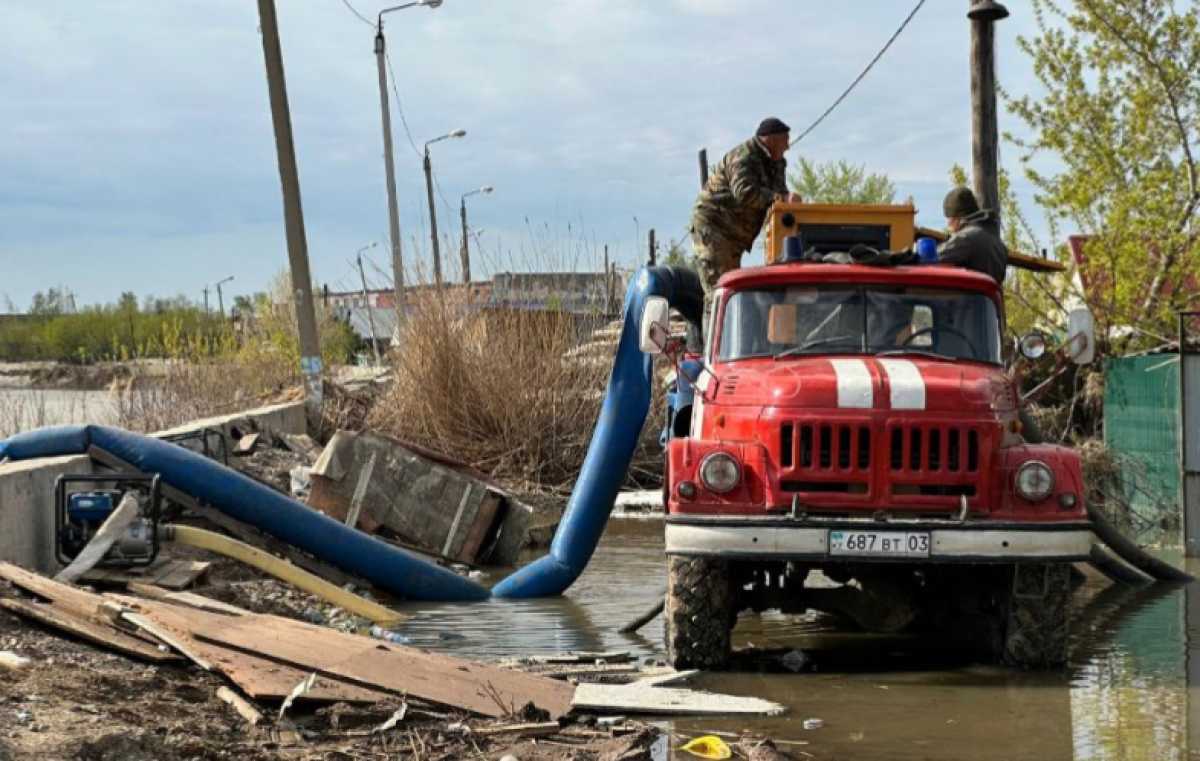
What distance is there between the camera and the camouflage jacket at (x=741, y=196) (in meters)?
11.9

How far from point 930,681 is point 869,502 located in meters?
0.97

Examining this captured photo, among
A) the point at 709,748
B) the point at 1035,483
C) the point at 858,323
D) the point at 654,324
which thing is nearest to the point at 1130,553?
the point at 858,323

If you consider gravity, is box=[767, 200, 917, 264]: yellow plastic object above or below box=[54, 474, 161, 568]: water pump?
above

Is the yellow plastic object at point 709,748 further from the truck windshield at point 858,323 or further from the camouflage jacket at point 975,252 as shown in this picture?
the camouflage jacket at point 975,252

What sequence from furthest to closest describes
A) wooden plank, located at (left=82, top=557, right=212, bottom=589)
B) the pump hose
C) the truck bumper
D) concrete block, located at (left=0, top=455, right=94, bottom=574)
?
the pump hose < wooden plank, located at (left=82, top=557, right=212, bottom=589) < concrete block, located at (left=0, top=455, right=94, bottom=574) < the truck bumper

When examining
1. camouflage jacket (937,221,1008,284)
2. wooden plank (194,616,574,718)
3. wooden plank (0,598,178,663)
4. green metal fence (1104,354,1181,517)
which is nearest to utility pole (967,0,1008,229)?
green metal fence (1104,354,1181,517)

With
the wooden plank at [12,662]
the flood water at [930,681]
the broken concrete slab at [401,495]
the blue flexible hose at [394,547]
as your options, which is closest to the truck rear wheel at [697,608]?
the flood water at [930,681]

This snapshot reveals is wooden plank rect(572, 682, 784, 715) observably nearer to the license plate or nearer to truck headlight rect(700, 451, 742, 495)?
the license plate

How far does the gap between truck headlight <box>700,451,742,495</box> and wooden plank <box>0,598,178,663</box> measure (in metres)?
2.80

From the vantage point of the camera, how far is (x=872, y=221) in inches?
448

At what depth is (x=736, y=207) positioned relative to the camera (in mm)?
12031

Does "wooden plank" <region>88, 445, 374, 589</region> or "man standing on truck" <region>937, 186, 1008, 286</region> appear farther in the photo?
"wooden plank" <region>88, 445, 374, 589</region>

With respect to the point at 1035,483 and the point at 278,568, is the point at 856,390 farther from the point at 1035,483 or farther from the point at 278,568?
the point at 278,568

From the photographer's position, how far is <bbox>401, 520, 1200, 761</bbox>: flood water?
22.8ft
